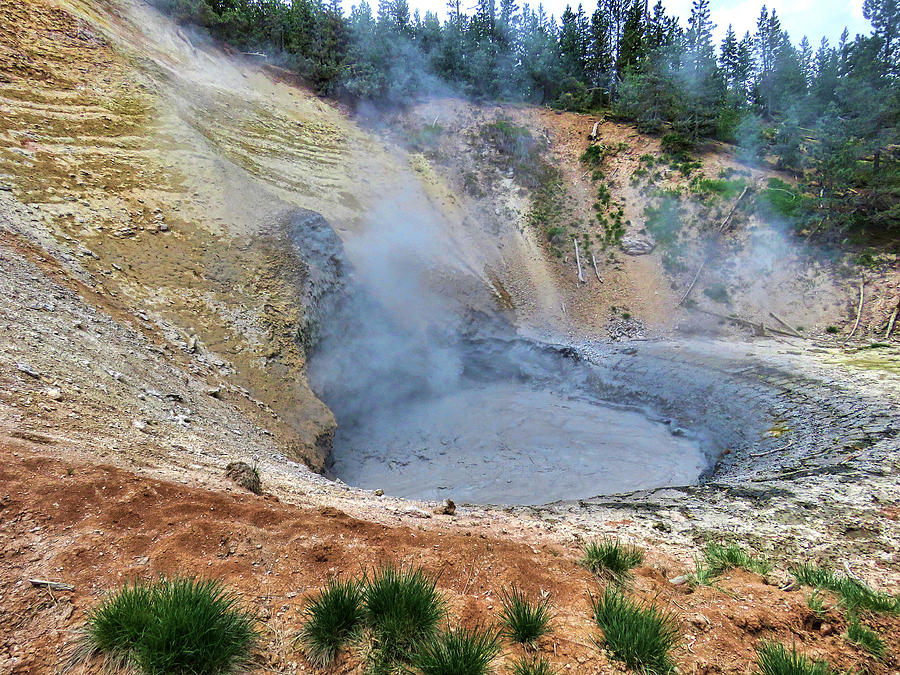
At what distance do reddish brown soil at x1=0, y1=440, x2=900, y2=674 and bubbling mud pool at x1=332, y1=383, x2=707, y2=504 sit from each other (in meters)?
6.20

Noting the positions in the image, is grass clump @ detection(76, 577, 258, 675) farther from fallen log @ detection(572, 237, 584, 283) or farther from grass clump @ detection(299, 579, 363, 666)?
fallen log @ detection(572, 237, 584, 283)

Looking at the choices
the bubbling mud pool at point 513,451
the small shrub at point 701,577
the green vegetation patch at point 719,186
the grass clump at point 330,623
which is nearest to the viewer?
the grass clump at point 330,623

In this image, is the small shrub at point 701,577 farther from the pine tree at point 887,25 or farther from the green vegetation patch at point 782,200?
the pine tree at point 887,25

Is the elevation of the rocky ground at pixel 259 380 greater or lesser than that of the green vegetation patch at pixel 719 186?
lesser

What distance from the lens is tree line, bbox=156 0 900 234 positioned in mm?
Result: 20578

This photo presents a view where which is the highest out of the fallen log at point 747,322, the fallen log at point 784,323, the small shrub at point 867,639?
→ the fallen log at point 784,323

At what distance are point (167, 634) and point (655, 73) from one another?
108ft

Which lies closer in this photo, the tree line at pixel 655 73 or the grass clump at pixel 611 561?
the grass clump at pixel 611 561

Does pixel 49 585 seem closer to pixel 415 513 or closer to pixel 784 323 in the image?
pixel 415 513

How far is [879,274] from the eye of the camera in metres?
18.1

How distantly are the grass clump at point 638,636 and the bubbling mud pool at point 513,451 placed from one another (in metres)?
6.99

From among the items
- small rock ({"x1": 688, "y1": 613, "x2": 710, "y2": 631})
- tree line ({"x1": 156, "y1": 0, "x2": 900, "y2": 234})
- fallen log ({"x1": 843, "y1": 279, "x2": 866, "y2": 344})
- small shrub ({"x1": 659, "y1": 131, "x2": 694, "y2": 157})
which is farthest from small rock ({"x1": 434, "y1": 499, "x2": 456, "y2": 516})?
small shrub ({"x1": 659, "y1": 131, "x2": 694, "y2": 157})

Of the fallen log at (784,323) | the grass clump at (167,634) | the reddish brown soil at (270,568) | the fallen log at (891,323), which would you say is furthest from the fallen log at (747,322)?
the grass clump at (167,634)

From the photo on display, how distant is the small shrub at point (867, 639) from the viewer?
2.93 meters
